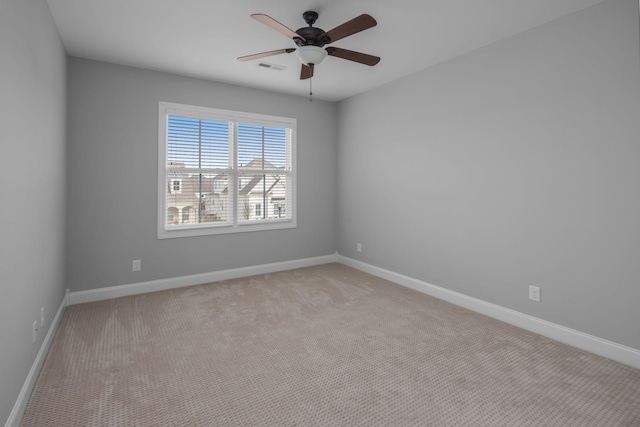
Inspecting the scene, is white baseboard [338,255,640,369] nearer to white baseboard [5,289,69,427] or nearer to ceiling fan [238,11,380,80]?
ceiling fan [238,11,380,80]

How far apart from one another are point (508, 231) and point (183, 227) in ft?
11.9

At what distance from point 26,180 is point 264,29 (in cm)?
209

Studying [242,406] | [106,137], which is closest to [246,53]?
[106,137]

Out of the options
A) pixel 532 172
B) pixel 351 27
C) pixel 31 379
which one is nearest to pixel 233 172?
pixel 351 27

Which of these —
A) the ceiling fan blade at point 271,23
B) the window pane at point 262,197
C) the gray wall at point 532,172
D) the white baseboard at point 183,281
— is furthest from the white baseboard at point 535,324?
the ceiling fan blade at point 271,23

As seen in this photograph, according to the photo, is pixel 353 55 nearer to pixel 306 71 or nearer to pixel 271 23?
pixel 306 71

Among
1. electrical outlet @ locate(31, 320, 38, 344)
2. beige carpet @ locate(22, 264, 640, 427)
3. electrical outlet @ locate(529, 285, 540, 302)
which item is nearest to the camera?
beige carpet @ locate(22, 264, 640, 427)

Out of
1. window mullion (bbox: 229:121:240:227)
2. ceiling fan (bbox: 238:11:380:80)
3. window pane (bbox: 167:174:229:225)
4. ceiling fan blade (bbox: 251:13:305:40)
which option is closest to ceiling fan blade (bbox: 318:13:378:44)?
ceiling fan (bbox: 238:11:380:80)

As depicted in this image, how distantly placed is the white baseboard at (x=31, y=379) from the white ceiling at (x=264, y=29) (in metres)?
2.55

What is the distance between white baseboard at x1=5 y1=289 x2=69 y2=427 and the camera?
1.63 m

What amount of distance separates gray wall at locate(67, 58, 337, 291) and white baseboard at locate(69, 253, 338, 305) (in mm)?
66

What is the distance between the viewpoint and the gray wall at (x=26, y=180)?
1571 mm

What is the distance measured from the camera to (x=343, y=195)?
5.18 metres

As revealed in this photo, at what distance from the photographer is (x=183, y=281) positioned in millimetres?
4035
